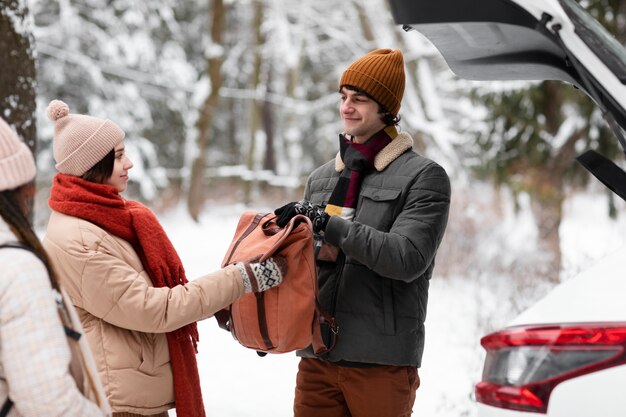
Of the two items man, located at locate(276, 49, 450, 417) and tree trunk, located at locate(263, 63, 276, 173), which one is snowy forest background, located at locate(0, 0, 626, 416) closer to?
tree trunk, located at locate(263, 63, 276, 173)

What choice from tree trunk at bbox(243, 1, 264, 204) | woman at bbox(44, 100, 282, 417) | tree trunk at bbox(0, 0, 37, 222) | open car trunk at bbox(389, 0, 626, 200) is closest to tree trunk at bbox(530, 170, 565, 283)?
tree trunk at bbox(0, 0, 37, 222)

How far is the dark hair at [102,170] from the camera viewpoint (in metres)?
2.77

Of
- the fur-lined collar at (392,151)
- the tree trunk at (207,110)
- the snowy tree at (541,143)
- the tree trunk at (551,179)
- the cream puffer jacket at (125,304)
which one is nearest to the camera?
the cream puffer jacket at (125,304)

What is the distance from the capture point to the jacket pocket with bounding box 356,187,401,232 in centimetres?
300

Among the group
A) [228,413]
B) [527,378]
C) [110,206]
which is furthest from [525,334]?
[228,413]

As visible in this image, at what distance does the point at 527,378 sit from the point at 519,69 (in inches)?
51.6

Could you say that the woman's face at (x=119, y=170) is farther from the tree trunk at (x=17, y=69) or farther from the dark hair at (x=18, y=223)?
the tree trunk at (x=17, y=69)

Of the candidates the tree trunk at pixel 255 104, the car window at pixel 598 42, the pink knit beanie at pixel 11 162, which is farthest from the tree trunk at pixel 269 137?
the pink knit beanie at pixel 11 162

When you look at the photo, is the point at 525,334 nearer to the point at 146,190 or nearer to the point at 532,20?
the point at 532,20

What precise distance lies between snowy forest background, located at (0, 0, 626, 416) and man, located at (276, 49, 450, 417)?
2.57 meters

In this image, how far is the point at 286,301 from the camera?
290cm

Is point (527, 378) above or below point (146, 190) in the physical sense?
above

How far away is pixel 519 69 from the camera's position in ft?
9.46

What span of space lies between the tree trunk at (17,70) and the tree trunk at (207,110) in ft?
38.0
